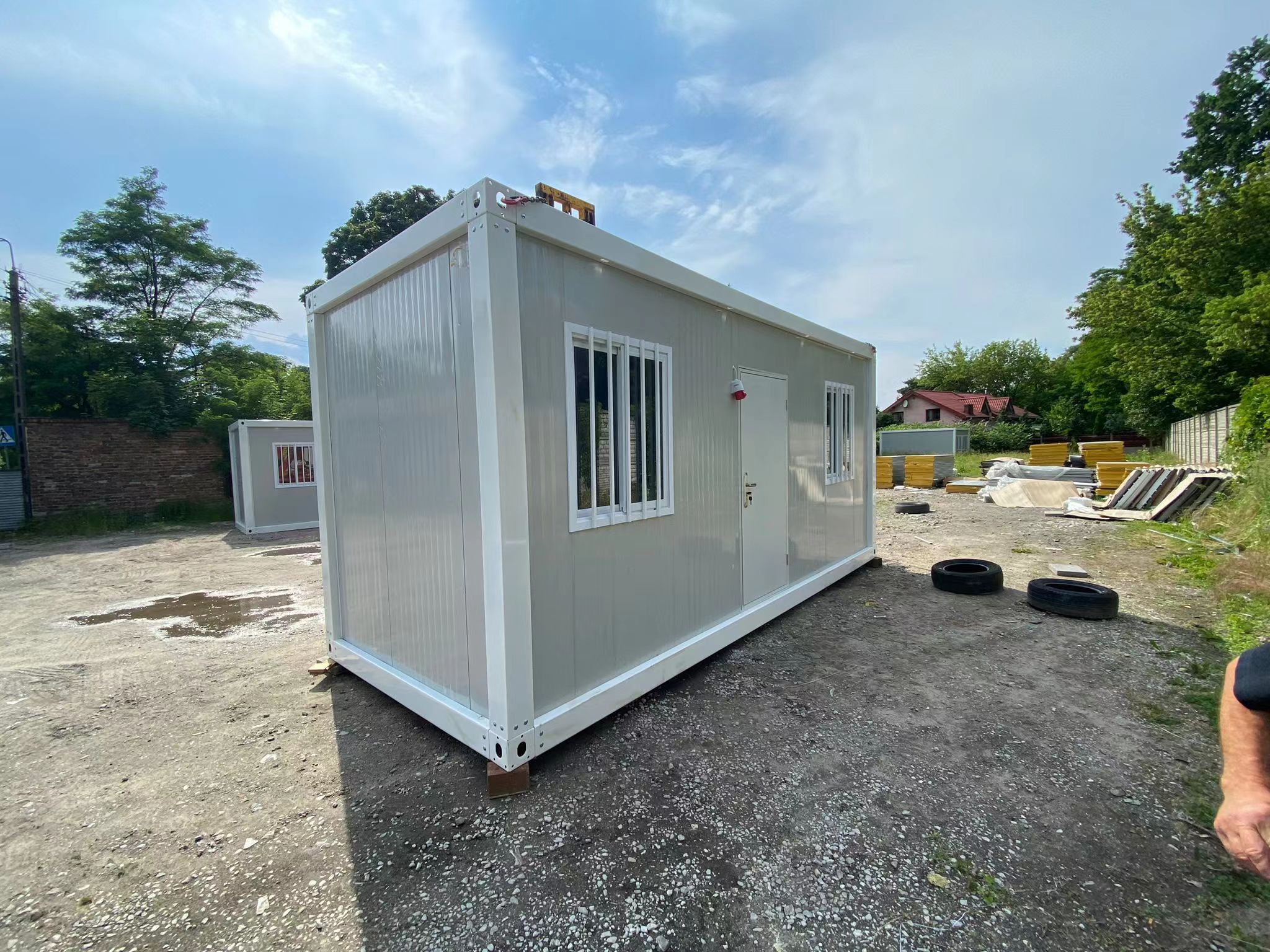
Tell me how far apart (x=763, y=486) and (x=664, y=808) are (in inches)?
105

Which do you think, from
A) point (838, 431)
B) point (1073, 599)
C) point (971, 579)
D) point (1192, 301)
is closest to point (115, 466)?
point (838, 431)

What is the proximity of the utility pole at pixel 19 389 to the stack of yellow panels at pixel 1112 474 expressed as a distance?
873 inches

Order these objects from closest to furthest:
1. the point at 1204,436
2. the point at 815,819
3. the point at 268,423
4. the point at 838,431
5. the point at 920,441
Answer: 1. the point at 815,819
2. the point at 838,431
3. the point at 268,423
4. the point at 1204,436
5. the point at 920,441

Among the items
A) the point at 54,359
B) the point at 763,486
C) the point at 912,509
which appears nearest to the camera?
the point at 763,486

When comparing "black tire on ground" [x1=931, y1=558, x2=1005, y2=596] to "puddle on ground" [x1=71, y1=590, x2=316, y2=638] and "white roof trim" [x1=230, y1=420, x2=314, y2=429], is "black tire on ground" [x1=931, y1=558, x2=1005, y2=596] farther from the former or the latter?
"white roof trim" [x1=230, y1=420, x2=314, y2=429]

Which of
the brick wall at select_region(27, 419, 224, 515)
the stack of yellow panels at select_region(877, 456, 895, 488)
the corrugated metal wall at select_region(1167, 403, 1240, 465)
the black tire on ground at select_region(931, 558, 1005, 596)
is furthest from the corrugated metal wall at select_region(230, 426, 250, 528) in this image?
the corrugated metal wall at select_region(1167, 403, 1240, 465)

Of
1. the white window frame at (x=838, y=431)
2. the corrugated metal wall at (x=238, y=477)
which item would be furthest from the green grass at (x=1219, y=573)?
the corrugated metal wall at (x=238, y=477)

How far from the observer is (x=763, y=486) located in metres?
4.42

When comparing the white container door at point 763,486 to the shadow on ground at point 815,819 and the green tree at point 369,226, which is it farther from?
the green tree at point 369,226

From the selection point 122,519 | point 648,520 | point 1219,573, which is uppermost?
point 648,520

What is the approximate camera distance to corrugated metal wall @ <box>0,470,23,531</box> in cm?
1105

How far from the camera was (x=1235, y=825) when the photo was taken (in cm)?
83

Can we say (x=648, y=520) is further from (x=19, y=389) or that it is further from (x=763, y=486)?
(x=19, y=389)

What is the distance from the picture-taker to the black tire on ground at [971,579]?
516 cm
